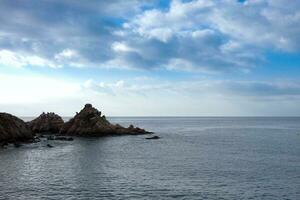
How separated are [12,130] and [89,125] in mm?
42101

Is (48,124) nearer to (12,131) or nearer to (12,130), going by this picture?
(12,130)

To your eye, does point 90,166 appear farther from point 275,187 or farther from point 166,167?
point 275,187

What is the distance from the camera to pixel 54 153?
94625 millimetres

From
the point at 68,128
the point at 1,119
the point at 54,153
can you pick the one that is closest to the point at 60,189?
the point at 54,153

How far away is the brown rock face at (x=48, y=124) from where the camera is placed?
556 feet

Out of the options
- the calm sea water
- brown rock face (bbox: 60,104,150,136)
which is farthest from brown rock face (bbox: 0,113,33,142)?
brown rock face (bbox: 60,104,150,136)

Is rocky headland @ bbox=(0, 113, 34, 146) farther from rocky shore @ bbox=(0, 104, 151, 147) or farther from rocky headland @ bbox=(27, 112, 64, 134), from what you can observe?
rocky headland @ bbox=(27, 112, 64, 134)

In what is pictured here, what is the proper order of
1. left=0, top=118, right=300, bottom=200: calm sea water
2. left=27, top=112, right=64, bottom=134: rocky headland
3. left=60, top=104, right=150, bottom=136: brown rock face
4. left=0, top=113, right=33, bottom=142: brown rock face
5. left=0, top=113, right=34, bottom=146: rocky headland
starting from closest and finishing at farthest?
1. left=0, top=118, right=300, bottom=200: calm sea water
2. left=0, top=113, right=34, bottom=146: rocky headland
3. left=0, top=113, right=33, bottom=142: brown rock face
4. left=60, top=104, right=150, bottom=136: brown rock face
5. left=27, top=112, right=64, bottom=134: rocky headland

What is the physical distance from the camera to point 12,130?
11744cm

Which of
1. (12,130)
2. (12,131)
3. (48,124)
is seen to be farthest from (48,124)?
(12,131)

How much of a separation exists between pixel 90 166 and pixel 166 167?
15748mm

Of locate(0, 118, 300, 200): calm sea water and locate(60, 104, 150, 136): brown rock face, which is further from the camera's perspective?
locate(60, 104, 150, 136): brown rock face

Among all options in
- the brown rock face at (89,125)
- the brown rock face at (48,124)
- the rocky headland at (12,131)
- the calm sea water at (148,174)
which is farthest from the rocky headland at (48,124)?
the calm sea water at (148,174)

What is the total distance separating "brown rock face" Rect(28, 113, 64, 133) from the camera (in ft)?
556
